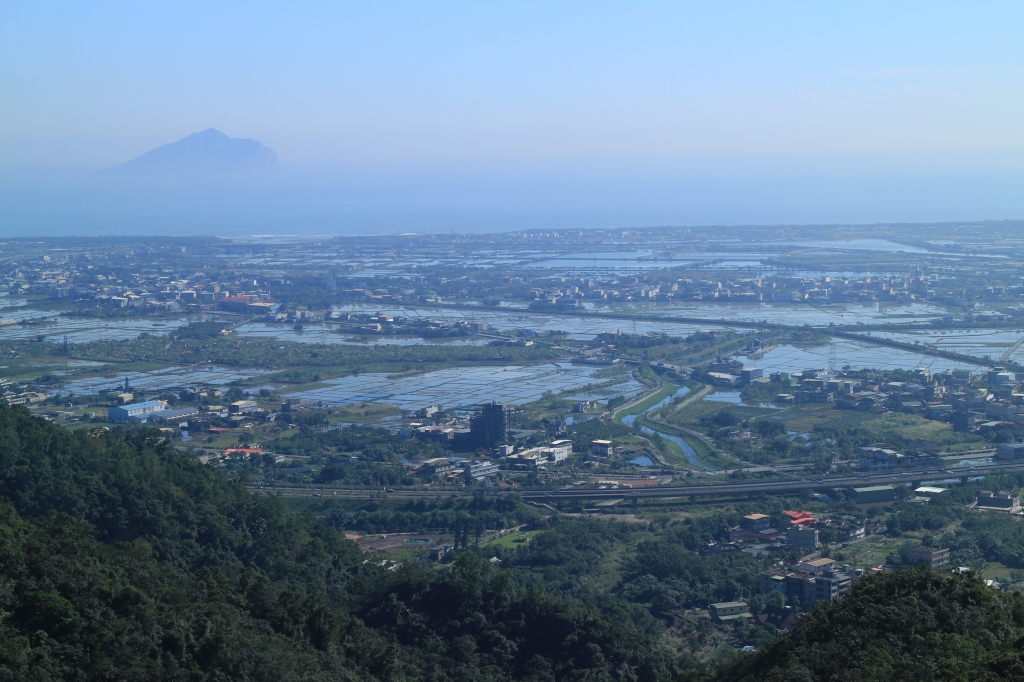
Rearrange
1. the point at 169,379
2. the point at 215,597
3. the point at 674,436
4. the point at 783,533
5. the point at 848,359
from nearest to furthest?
the point at 215,597 → the point at 783,533 → the point at 674,436 → the point at 169,379 → the point at 848,359

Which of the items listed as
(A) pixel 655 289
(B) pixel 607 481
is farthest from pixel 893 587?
(A) pixel 655 289

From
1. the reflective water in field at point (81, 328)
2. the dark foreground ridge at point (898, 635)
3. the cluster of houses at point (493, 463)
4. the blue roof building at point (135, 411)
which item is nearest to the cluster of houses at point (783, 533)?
the cluster of houses at point (493, 463)

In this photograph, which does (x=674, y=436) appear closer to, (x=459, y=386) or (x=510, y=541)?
(x=459, y=386)

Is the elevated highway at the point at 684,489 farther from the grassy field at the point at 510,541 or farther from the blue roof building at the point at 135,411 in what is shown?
the blue roof building at the point at 135,411

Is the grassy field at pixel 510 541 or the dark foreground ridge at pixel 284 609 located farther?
the grassy field at pixel 510 541

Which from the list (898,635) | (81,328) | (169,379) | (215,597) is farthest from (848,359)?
(215,597)

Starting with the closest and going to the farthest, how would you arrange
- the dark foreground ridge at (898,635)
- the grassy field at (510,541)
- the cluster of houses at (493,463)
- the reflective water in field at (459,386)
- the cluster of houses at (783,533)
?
the dark foreground ridge at (898,635) → the cluster of houses at (783,533) → the grassy field at (510,541) → the cluster of houses at (493,463) → the reflective water in field at (459,386)

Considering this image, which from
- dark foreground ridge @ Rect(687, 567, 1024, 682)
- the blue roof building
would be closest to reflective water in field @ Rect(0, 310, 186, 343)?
→ the blue roof building
